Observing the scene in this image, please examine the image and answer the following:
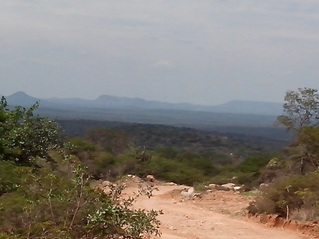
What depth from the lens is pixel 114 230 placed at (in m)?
9.09

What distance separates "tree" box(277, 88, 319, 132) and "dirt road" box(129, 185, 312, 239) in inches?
258

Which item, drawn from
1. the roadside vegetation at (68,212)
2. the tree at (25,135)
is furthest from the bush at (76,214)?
the tree at (25,135)

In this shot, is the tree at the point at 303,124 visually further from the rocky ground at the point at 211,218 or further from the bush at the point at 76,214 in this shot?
the bush at the point at 76,214

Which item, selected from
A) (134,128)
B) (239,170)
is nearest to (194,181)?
(239,170)

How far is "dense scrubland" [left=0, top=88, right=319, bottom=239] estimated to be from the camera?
904cm

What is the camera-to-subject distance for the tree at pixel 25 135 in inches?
635

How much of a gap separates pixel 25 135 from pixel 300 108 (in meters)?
14.2

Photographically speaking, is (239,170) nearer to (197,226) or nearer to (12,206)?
(197,226)

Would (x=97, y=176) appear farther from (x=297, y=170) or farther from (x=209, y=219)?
(x=209, y=219)

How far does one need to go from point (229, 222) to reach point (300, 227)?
191 cm

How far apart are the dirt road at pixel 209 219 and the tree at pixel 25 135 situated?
11.3 feet

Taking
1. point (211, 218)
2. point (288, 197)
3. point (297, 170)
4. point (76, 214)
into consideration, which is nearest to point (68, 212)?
point (76, 214)

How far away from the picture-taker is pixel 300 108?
2689 centimetres

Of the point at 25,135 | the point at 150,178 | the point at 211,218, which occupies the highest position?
the point at 25,135
